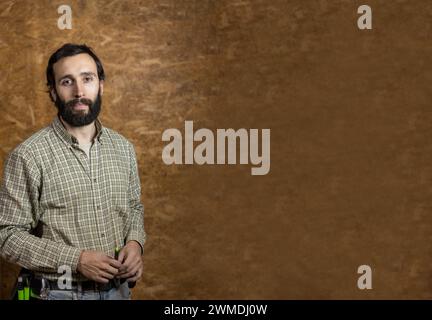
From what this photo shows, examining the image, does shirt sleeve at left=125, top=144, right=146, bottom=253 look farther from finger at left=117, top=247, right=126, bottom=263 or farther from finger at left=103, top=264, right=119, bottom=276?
finger at left=103, top=264, right=119, bottom=276

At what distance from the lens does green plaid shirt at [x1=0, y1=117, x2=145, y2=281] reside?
1985 mm

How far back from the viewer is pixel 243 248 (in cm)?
320

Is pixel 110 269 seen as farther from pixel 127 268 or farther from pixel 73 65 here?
pixel 73 65

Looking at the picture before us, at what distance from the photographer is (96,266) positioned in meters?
2.00

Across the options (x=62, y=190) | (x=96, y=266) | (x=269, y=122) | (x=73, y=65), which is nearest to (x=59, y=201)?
(x=62, y=190)

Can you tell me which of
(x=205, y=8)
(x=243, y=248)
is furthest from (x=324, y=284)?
(x=205, y=8)

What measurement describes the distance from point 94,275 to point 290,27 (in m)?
1.72

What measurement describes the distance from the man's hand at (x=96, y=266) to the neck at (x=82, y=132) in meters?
0.41

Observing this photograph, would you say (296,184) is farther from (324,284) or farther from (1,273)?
(1,273)

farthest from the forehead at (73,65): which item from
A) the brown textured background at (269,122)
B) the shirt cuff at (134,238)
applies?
the brown textured background at (269,122)

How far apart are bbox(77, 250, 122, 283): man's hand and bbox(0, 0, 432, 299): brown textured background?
1128mm

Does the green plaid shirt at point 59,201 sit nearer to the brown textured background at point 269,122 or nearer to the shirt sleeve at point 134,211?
the shirt sleeve at point 134,211

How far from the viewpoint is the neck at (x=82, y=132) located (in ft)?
7.01

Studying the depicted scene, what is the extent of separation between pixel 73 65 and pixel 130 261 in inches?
28.1
